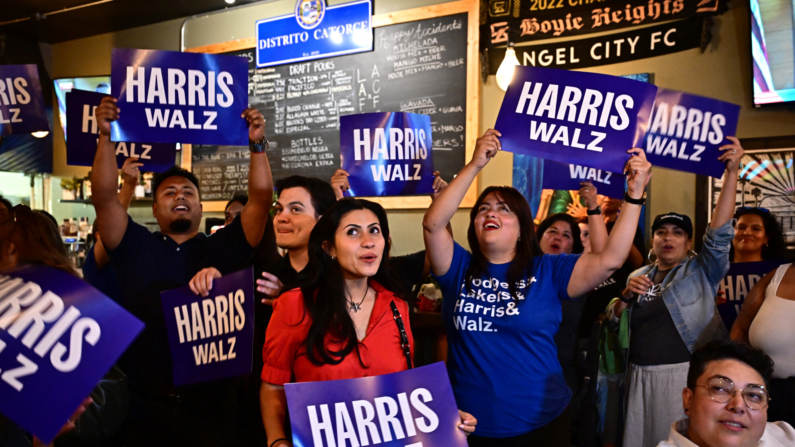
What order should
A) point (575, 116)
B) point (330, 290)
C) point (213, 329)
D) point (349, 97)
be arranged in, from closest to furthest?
point (330, 290)
point (213, 329)
point (575, 116)
point (349, 97)

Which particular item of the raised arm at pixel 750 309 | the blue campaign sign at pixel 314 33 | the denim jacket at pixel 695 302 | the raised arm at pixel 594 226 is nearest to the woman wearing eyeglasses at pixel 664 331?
the denim jacket at pixel 695 302

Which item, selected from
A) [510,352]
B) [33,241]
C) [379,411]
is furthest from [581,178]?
[33,241]

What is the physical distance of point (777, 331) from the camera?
210cm

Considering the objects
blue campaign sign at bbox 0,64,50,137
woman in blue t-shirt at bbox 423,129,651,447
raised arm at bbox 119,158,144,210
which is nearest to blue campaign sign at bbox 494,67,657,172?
woman in blue t-shirt at bbox 423,129,651,447

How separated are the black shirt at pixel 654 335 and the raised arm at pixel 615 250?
38.1 inches

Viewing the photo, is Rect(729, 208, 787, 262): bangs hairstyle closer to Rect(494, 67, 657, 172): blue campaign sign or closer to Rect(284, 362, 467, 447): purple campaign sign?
Rect(494, 67, 657, 172): blue campaign sign

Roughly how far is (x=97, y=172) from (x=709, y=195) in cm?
357

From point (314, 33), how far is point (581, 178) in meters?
3.30

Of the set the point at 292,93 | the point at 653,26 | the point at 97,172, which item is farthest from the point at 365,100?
the point at 97,172

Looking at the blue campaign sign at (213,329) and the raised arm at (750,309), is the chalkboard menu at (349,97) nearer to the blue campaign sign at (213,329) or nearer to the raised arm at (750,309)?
the raised arm at (750,309)

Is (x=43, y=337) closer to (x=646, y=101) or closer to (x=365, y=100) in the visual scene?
(x=646, y=101)

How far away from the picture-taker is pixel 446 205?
1.81 m

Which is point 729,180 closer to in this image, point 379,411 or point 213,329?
point 379,411

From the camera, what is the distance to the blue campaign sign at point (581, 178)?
2688 millimetres
